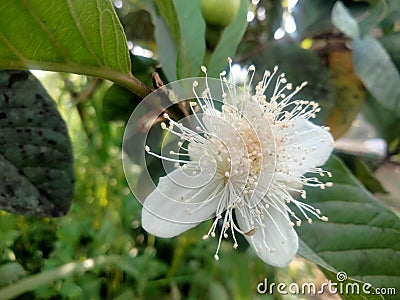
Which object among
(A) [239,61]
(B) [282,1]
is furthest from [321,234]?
(B) [282,1]

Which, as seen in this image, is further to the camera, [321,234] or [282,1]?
[282,1]

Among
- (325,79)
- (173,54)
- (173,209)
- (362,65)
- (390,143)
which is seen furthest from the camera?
(390,143)

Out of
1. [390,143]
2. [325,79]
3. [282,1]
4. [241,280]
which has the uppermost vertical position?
[282,1]

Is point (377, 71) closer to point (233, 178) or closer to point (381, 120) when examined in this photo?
point (381, 120)

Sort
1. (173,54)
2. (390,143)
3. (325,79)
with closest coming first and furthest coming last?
(173,54) → (325,79) → (390,143)

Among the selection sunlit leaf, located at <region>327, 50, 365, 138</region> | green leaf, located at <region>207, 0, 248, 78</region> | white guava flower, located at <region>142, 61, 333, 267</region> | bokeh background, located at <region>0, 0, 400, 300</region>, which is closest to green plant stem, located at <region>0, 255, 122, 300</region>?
bokeh background, located at <region>0, 0, 400, 300</region>

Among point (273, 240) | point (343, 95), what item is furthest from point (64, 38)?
point (343, 95)

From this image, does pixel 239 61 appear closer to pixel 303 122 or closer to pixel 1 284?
pixel 303 122
